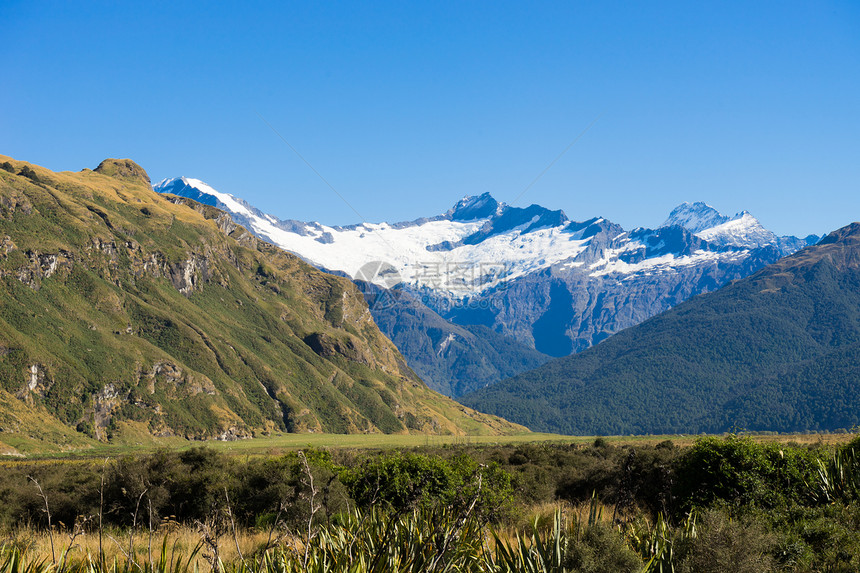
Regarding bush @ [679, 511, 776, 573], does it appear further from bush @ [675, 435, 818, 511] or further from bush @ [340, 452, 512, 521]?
bush @ [340, 452, 512, 521]

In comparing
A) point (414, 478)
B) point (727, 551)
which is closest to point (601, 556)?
point (727, 551)

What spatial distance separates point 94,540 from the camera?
17.7 metres

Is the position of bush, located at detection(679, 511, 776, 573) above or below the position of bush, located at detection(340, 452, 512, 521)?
above

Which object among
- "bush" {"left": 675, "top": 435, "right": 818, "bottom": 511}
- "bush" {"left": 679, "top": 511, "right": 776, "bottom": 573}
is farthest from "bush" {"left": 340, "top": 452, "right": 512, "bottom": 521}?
"bush" {"left": 679, "top": 511, "right": 776, "bottom": 573}

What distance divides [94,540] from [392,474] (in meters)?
11.4

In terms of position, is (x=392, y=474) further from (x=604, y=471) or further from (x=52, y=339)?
(x=52, y=339)

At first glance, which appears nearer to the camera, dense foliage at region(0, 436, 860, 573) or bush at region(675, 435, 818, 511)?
dense foliage at region(0, 436, 860, 573)

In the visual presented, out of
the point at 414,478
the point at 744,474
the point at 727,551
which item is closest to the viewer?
the point at 727,551

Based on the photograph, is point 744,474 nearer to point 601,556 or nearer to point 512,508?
point 512,508

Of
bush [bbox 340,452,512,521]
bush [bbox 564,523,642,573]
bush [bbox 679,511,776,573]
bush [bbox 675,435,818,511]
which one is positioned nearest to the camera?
bush [bbox 564,523,642,573]

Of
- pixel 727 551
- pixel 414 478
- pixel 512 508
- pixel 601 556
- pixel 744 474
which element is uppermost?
pixel 601 556

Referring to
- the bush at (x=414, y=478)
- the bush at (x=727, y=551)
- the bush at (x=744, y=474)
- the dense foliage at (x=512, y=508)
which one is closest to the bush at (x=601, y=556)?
the dense foliage at (x=512, y=508)

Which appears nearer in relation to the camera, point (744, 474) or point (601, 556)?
point (601, 556)

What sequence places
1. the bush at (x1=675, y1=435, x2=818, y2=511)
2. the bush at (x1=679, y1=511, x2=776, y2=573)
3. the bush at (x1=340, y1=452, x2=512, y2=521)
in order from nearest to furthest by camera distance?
the bush at (x1=679, y1=511, x2=776, y2=573) < the bush at (x1=675, y1=435, x2=818, y2=511) < the bush at (x1=340, y1=452, x2=512, y2=521)
